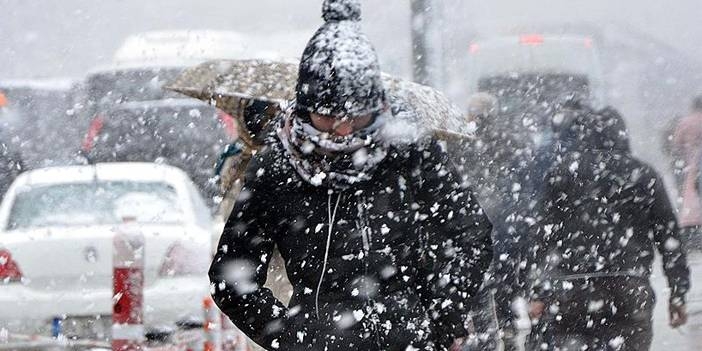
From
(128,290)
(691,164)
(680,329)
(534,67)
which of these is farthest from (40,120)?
(128,290)

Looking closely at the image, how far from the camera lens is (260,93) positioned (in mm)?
5859

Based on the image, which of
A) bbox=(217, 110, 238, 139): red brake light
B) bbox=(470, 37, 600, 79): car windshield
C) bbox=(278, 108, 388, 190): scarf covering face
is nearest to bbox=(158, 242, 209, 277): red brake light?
bbox=(278, 108, 388, 190): scarf covering face

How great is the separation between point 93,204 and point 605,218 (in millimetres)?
4489

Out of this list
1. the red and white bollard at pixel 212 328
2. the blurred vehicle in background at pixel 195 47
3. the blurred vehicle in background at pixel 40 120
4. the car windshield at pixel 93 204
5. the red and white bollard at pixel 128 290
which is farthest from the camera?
the blurred vehicle in background at pixel 40 120

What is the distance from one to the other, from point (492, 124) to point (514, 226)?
9.07ft

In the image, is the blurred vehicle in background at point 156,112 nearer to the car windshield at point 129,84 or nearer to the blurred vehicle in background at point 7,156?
the car windshield at point 129,84

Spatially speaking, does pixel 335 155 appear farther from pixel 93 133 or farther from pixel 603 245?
pixel 93 133

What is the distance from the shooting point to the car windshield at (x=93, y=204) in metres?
9.02

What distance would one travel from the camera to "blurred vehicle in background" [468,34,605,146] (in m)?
20.6

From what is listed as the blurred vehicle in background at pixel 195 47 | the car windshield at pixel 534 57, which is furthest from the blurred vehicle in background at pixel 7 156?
the car windshield at pixel 534 57

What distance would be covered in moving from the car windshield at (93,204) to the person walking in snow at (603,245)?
3796mm

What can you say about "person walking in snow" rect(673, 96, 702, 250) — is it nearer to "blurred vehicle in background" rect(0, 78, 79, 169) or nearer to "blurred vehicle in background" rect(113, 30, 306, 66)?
"blurred vehicle in background" rect(113, 30, 306, 66)

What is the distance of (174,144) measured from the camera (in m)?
17.4

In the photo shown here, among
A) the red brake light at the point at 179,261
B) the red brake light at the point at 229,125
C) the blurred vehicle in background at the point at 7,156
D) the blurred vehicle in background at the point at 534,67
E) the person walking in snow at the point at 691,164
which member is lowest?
the blurred vehicle in background at the point at 7,156
